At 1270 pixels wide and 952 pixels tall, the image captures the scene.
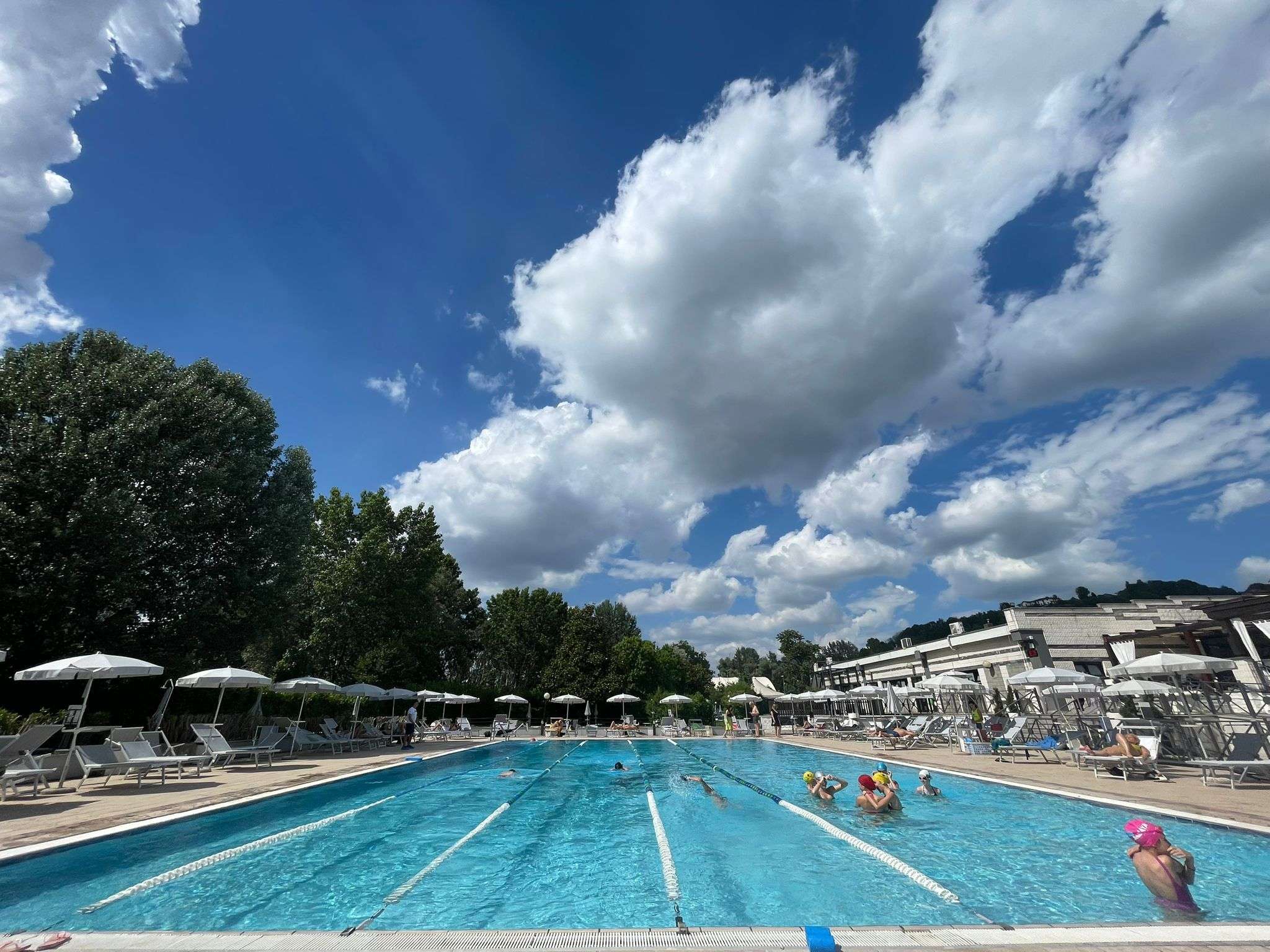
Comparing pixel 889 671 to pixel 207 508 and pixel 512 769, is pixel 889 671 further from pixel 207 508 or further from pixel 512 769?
pixel 207 508

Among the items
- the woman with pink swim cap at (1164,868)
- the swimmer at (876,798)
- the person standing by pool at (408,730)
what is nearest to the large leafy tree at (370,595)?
the person standing by pool at (408,730)

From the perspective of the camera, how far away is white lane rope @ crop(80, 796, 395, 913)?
5.80 m

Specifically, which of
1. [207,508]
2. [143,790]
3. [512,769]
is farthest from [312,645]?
[143,790]

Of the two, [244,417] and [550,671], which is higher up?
[244,417]

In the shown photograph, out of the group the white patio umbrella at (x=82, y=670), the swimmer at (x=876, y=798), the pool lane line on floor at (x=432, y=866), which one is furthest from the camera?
the white patio umbrella at (x=82, y=670)

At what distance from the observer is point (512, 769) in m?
18.5

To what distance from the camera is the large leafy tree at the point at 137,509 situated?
1498cm

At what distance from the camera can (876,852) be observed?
26.6 feet

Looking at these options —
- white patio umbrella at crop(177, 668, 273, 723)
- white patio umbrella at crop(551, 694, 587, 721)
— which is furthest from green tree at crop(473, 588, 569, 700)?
white patio umbrella at crop(177, 668, 273, 723)

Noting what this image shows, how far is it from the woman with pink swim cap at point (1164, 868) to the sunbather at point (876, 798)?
543 cm

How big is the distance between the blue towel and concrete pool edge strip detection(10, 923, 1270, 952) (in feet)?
0.18

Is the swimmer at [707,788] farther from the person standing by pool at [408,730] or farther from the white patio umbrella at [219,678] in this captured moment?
the person standing by pool at [408,730]

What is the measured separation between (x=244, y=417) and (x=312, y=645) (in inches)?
661

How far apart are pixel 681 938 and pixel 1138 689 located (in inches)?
561
